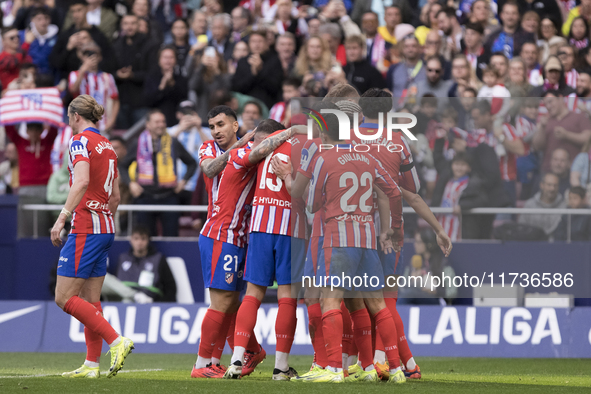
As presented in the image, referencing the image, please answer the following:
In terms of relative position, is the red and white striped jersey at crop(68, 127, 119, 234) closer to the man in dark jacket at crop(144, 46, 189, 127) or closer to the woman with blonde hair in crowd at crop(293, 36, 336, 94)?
the woman with blonde hair in crowd at crop(293, 36, 336, 94)

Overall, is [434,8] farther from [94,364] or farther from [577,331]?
[94,364]

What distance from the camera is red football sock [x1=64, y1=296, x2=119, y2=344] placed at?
7.12 m

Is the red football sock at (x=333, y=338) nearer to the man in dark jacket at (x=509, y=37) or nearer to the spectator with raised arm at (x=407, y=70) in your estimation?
the spectator with raised arm at (x=407, y=70)

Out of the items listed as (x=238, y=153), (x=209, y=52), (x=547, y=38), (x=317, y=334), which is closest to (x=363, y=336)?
(x=317, y=334)

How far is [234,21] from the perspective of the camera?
48.5 ft

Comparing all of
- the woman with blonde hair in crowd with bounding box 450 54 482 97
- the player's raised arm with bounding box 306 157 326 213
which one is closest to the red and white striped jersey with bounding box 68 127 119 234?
the player's raised arm with bounding box 306 157 326 213

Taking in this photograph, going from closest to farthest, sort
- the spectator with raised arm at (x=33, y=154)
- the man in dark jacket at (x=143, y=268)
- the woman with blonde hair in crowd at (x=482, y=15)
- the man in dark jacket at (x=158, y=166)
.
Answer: the man in dark jacket at (x=143, y=268) < the man in dark jacket at (x=158, y=166) < the spectator with raised arm at (x=33, y=154) < the woman with blonde hair in crowd at (x=482, y=15)

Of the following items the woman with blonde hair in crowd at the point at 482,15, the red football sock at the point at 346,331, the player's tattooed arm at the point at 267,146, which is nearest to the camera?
the player's tattooed arm at the point at 267,146

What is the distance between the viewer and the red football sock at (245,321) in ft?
23.5

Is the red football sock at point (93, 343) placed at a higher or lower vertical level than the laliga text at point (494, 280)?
lower

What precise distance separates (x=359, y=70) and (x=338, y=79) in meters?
0.61

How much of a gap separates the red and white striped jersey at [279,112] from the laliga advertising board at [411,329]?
2.78 m

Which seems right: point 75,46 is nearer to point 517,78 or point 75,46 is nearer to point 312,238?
point 517,78

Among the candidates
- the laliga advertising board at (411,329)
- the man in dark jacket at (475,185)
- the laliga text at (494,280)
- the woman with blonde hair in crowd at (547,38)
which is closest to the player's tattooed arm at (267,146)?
the laliga text at (494,280)
